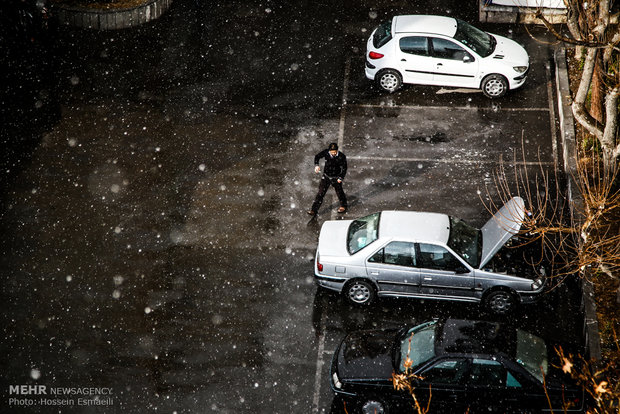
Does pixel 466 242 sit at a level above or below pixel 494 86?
below

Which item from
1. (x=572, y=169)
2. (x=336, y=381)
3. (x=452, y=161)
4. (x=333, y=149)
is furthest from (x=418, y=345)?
A: (x=572, y=169)

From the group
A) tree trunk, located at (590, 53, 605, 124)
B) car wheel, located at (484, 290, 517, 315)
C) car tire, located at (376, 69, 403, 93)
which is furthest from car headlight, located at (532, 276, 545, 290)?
car tire, located at (376, 69, 403, 93)

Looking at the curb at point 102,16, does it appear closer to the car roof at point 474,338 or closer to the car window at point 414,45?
the car window at point 414,45

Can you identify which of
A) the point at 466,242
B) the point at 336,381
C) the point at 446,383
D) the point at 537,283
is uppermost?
the point at 466,242

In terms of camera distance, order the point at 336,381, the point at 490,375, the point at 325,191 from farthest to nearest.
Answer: the point at 325,191, the point at 336,381, the point at 490,375

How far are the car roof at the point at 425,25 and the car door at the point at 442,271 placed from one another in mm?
6869

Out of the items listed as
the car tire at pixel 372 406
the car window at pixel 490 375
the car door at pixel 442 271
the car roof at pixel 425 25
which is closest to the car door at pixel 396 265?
the car door at pixel 442 271

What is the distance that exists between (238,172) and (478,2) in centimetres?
942

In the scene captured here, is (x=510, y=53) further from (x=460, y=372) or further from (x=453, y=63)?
(x=460, y=372)

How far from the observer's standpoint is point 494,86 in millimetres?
16344

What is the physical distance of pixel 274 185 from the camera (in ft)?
47.8

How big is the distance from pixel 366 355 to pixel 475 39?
936 cm

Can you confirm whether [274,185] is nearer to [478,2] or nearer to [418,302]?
[418,302]

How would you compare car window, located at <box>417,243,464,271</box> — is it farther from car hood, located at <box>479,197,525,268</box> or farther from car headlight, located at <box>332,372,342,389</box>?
car headlight, located at <box>332,372,342,389</box>
